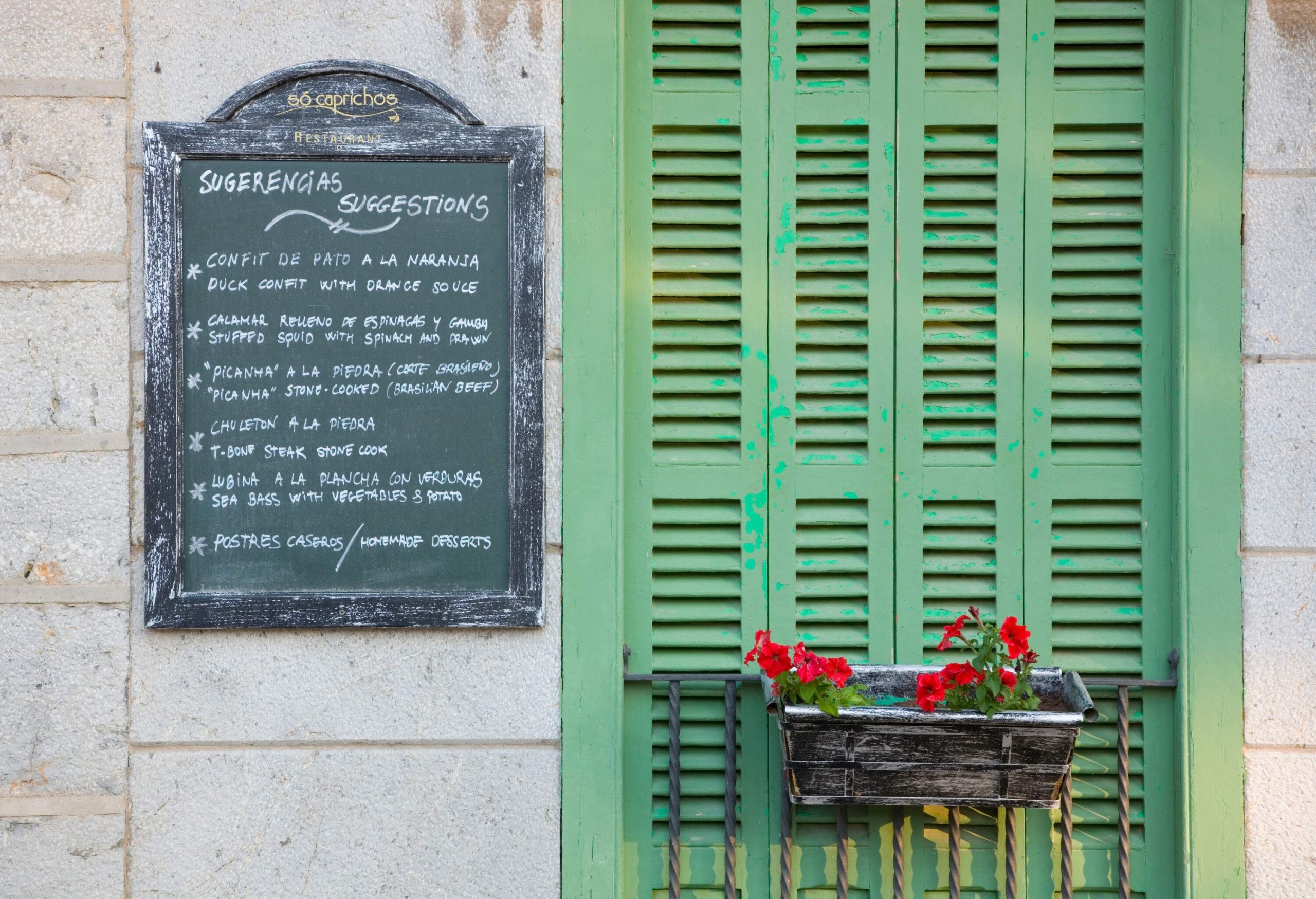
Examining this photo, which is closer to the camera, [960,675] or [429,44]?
[960,675]

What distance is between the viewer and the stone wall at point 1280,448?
297 centimetres

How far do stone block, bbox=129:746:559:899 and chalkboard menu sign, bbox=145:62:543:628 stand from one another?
48cm

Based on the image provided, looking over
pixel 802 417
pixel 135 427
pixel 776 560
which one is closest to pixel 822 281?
pixel 802 417

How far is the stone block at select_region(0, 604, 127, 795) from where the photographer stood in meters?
2.95

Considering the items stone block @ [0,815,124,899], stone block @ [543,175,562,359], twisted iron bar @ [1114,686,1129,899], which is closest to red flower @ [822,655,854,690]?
twisted iron bar @ [1114,686,1129,899]

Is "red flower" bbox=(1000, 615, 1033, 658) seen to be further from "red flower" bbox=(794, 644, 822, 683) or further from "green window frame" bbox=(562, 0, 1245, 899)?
"green window frame" bbox=(562, 0, 1245, 899)

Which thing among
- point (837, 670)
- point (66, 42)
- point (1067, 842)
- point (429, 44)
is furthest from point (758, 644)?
point (66, 42)

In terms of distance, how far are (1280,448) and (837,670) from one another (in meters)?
1.49

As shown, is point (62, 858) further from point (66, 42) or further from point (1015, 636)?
point (1015, 636)

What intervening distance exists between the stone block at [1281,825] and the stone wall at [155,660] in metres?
2.01

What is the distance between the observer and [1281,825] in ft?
9.76

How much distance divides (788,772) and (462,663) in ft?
3.17

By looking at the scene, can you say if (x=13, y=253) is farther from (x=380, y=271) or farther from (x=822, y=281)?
(x=822, y=281)

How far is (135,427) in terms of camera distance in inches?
117
